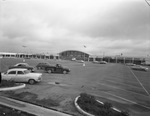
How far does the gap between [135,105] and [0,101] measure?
352 inches

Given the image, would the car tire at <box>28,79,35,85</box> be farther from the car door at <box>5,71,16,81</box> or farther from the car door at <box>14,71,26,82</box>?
the car door at <box>5,71,16,81</box>

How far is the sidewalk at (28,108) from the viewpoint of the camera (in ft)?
23.5

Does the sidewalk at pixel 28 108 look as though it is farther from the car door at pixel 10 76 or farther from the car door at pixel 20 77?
the car door at pixel 10 76

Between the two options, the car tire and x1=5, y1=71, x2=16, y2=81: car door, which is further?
the car tire

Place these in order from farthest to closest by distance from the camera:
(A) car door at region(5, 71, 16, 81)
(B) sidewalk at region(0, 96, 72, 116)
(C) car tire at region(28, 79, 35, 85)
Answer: (C) car tire at region(28, 79, 35, 85)
(A) car door at region(5, 71, 16, 81)
(B) sidewalk at region(0, 96, 72, 116)

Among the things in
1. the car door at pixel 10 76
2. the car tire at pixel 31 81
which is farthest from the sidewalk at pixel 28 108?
the car door at pixel 10 76

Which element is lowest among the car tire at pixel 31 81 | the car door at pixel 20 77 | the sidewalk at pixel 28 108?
the sidewalk at pixel 28 108

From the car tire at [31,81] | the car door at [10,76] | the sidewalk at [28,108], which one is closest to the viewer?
the sidewalk at [28,108]

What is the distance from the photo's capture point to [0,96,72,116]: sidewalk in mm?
7176

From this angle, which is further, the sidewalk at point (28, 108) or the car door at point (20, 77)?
the car door at point (20, 77)

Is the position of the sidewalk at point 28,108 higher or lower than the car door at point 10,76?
lower

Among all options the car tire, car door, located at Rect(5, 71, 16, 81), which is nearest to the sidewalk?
the car tire

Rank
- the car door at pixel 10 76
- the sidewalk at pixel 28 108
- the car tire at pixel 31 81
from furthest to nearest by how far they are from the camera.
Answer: the car tire at pixel 31 81, the car door at pixel 10 76, the sidewalk at pixel 28 108

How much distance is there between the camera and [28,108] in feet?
25.2
